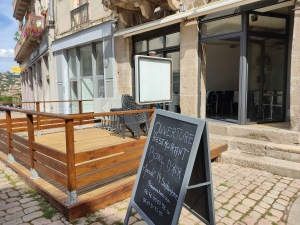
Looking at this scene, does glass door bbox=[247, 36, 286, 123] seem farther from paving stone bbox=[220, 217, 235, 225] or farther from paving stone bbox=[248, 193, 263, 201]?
paving stone bbox=[220, 217, 235, 225]

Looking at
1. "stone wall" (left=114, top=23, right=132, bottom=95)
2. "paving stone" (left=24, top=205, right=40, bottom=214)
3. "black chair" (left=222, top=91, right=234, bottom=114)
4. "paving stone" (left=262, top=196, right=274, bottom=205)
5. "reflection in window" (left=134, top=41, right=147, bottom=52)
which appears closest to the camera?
"paving stone" (left=24, top=205, right=40, bottom=214)

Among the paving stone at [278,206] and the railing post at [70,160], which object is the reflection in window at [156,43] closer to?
the railing post at [70,160]

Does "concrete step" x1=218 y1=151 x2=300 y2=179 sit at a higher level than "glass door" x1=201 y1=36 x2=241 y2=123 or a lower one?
lower

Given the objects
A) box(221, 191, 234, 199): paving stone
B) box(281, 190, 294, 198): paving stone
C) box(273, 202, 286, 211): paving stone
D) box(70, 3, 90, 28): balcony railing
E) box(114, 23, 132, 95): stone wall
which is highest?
box(70, 3, 90, 28): balcony railing

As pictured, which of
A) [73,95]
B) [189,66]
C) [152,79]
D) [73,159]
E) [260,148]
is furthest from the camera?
[73,95]

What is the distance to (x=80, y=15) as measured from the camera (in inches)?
381

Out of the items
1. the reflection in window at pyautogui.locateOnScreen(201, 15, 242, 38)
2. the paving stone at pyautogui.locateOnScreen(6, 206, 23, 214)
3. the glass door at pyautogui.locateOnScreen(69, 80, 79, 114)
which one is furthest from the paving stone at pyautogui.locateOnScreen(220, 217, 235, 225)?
the glass door at pyautogui.locateOnScreen(69, 80, 79, 114)

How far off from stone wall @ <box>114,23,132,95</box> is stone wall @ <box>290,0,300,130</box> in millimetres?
4865

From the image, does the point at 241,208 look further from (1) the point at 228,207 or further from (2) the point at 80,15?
(2) the point at 80,15

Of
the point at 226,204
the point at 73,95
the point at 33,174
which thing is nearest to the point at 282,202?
the point at 226,204

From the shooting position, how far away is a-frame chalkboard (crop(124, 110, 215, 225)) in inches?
77.2

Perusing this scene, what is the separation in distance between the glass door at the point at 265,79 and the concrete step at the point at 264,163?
3.67ft

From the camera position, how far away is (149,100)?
134 inches

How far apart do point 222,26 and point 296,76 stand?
1.99 meters
